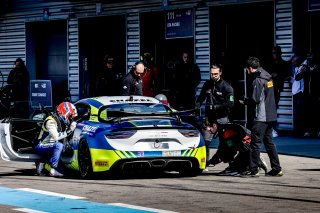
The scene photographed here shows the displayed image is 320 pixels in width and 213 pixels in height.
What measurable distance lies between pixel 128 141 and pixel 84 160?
0.88m

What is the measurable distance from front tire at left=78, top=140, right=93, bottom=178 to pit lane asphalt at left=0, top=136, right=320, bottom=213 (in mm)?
185

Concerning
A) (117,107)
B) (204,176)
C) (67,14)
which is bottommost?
(204,176)

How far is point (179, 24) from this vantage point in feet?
89.6

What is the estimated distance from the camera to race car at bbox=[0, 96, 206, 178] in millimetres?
14656

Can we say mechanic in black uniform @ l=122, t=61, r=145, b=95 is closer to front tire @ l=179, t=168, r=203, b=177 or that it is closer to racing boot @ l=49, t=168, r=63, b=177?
racing boot @ l=49, t=168, r=63, b=177

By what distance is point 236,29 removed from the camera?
2558 cm

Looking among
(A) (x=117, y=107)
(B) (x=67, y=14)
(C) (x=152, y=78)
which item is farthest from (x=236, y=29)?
(A) (x=117, y=107)

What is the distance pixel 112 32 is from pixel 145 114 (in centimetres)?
1502

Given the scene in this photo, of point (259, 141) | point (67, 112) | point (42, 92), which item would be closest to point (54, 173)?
point (67, 112)

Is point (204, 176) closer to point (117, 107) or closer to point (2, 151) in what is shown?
point (117, 107)

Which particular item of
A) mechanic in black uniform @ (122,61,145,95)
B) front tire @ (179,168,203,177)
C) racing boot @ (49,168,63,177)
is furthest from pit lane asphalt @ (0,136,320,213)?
mechanic in black uniform @ (122,61,145,95)

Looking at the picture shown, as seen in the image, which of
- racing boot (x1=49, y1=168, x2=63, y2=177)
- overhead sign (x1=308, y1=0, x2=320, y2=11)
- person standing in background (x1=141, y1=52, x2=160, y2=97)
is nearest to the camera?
racing boot (x1=49, y1=168, x2=63, y2=177)

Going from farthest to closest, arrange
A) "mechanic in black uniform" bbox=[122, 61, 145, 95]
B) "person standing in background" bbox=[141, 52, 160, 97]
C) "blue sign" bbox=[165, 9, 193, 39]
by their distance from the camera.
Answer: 1. "blue sign" bbox=[165, 9, 193, 39]
2. "person standing in background" bbox=[141, 52, 160, 97]
3. "mechanic in black uniform" bbox=[122, 61, 145, 95]

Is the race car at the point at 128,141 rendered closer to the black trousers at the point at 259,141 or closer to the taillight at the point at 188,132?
the taillight at the point at 188,132
